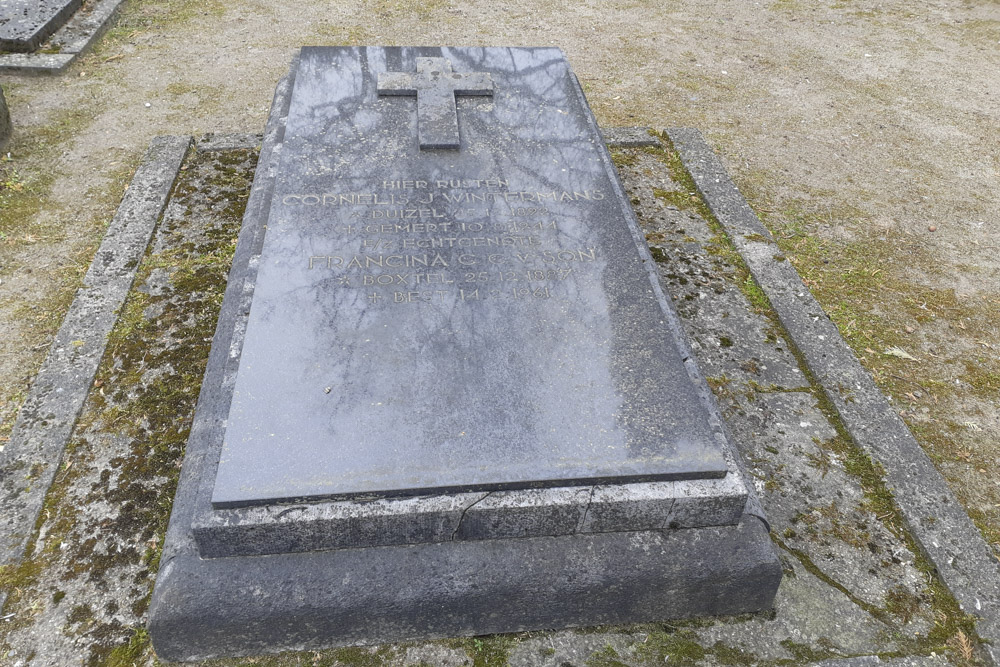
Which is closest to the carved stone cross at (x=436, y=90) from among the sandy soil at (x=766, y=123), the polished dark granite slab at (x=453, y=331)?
the polished dark granite slab at (x=453, y=331)

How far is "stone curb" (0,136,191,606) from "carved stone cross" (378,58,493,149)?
162cm

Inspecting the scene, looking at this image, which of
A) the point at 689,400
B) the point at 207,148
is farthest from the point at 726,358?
the point at 207,148

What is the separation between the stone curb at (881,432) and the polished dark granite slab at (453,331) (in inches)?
40.1

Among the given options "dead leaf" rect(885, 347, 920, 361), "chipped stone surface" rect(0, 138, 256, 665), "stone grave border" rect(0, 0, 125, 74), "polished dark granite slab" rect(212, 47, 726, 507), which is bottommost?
"dead leaf" rect(885, 347, 920, 361)

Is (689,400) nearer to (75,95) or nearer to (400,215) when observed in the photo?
(400,215)

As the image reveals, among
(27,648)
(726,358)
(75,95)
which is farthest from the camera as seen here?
(75,95)

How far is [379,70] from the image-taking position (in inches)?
159

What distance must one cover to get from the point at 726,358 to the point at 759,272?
773 mm

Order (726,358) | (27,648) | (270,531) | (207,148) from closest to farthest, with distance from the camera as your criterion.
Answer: (270,531) < (27,648) < (726,358) < (207,148)

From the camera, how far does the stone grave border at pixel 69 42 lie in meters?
5.73

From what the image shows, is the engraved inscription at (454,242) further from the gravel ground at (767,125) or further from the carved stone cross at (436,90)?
the gravel ground at (767,125)

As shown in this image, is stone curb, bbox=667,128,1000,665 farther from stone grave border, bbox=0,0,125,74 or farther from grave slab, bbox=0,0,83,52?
grave slab, bbox=0,0,83,52

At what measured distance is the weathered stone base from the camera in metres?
2.01

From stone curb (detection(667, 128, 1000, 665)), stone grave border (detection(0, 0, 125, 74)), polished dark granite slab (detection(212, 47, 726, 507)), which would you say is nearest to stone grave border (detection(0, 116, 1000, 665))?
stone curb (detection(667, 128, 1000, 665))
